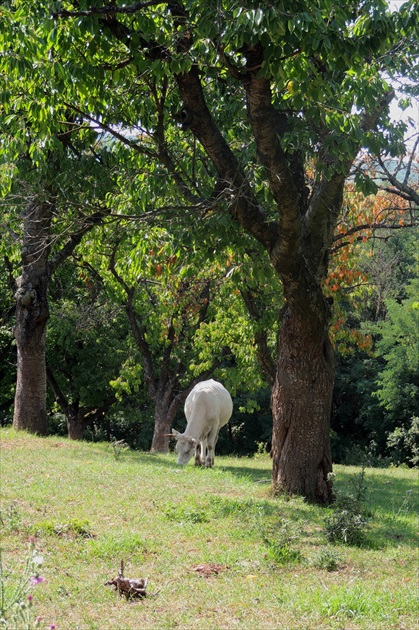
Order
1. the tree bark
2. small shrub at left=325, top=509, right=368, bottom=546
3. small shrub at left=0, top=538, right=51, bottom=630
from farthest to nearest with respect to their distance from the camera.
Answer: the tree bark < small shrub at left=325, top=509, right=368, bottom=546 < small shrub at left=0, top=538, right=51, bottom=630

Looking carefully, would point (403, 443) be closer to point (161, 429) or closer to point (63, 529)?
point (161, 429)

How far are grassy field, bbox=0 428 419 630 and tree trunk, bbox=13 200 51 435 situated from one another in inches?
245

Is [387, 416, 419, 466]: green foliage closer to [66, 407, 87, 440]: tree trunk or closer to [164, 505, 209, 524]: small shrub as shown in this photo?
[66, 407, 87, 440]: tree trunk

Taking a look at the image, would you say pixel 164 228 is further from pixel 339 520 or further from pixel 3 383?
pixel 3 383

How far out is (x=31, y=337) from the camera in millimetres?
18000

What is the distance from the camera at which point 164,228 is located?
11.2m

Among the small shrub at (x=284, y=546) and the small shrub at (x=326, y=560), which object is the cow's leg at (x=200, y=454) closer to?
the small shrub at (x=284, y=546)

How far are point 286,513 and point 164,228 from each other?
4591 mm

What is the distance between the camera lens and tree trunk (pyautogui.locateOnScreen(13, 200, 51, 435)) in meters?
17.9

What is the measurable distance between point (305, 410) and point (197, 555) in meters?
3.79

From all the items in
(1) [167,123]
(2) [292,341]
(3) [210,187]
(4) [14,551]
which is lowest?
(4) [14,551]

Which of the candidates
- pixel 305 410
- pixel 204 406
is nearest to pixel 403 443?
pixel 204 406

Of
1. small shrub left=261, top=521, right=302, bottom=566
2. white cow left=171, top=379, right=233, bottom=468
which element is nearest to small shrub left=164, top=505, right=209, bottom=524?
small shrub left=261, top=521, right=302, bottom=566

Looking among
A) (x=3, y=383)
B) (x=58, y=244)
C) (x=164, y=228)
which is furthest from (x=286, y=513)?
(x=3, y=383)
